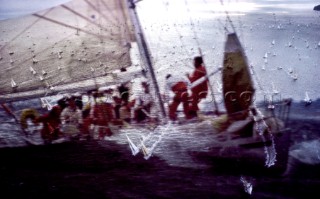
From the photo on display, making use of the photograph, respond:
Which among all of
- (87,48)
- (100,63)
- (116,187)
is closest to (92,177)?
(116,187)

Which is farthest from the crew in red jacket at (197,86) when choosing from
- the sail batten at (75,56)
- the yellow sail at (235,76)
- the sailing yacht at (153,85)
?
the sail batten at (75,56)

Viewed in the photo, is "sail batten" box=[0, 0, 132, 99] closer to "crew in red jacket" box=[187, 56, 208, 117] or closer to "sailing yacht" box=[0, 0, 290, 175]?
"sailing yacht" box=[0, 0, 290, 175]

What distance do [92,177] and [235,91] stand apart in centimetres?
800

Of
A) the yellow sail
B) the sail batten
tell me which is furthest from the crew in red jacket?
the sail batten

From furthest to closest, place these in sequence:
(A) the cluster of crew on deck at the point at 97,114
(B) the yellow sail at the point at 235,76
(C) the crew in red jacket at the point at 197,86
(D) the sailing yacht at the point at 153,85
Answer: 1. (C) the crew in red jacket at the point at 197,86
2. (A) the cluster of crew on deck at the point at 97,114
3. (B) the yellow sail at the point at 235,76
4. (D) the sailing yacht at the point at 153,85

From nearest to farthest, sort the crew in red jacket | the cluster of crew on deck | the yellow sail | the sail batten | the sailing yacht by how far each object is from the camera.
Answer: the sailing yacht, the yellow sail, the cluster of crew on deck, the crew in red jacket, the sail batten

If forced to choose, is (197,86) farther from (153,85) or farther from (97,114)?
(153,85)

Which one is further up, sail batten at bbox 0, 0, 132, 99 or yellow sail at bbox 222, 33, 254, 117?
sail batten at bbox 0, 0, 132, 99

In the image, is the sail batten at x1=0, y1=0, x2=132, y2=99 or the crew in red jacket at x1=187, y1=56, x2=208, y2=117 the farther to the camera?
the sail batten at x1=0, y1=0, x2=132, y2=99

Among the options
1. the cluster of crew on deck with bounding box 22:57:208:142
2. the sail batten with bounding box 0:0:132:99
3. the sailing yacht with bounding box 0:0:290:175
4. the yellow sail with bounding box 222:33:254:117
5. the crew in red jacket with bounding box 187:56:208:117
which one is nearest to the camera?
the sailing yacht with bounding box 0:0:290:175

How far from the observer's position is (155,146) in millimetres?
15906

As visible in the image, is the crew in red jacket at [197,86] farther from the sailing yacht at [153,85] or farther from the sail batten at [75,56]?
the sail batten at [75,56]

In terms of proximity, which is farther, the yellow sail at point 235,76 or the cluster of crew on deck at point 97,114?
the cluster of crew on deck at point 97,114

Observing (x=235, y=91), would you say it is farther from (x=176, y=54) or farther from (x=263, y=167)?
(x=176, y=54)
